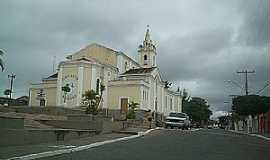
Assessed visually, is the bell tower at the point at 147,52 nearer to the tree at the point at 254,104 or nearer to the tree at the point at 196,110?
the tree at the point at 254,104

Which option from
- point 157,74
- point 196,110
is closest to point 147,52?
point 157,74

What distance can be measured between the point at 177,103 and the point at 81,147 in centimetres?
7551

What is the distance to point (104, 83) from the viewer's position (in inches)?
2525

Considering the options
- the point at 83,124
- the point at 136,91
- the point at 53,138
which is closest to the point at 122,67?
the point at 136,91

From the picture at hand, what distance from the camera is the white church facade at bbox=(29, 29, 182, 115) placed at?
61562 mm

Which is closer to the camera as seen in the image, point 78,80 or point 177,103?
point 78,80

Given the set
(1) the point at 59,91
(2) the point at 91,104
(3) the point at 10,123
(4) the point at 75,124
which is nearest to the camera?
(3) the point at 10,123

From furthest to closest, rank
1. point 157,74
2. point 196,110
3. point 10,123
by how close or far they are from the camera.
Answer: point 196,110 → point 157,74 → point 10,123

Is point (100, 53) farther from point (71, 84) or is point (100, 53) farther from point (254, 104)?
point (254, 104)

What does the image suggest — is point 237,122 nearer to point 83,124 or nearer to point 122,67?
point 122,67

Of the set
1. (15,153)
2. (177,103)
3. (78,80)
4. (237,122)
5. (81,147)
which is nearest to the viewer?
(15,153)

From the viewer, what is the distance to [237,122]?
9675 centimetres

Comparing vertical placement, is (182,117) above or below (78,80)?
below

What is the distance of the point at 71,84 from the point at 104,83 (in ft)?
17.8
